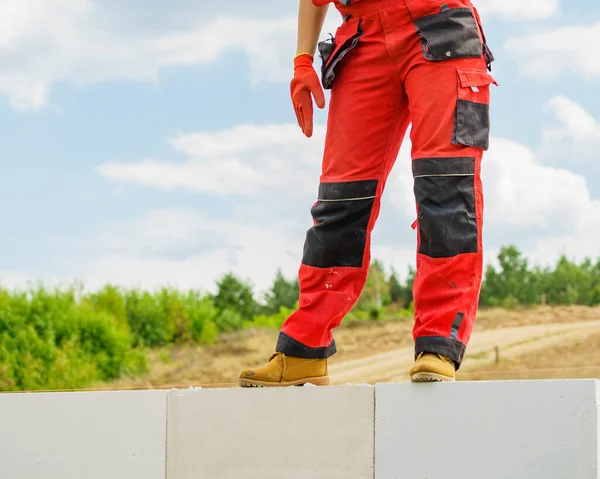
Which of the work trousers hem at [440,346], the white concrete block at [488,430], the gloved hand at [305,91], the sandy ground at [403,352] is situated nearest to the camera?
the white concrete block at [488,430]

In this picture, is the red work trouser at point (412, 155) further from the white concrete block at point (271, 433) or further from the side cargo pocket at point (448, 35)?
the white concrete block at point (271, 433)

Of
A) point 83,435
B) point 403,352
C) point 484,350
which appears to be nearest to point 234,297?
point 403,352

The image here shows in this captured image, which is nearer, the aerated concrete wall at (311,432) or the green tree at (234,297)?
the aerated concrete wall at (311,432)

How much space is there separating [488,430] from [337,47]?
1.32m

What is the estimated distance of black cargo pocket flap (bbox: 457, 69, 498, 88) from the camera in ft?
7.92

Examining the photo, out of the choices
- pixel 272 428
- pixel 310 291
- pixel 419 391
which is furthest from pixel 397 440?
pixel 310 291

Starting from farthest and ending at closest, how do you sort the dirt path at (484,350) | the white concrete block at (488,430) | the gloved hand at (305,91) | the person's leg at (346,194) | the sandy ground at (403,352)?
the dirt path at (484,350) < the sandy ground at (403,352) < the gloved hand at (305,91) < the person's leg at (346,194) < the white concrete block at (488,430)

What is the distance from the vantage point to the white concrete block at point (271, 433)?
2.35 m

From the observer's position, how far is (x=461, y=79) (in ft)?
7.91

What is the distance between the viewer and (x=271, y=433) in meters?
2.42

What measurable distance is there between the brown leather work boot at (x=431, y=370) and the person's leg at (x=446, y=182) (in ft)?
0.04

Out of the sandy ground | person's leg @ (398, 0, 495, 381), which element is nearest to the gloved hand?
person's leg @ (398, 0, 495, 381)

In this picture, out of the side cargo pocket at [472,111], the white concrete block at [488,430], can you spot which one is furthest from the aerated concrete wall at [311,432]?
the side cargo pocket at [472,111]

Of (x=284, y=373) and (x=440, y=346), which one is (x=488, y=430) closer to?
(x=440, y=346)
